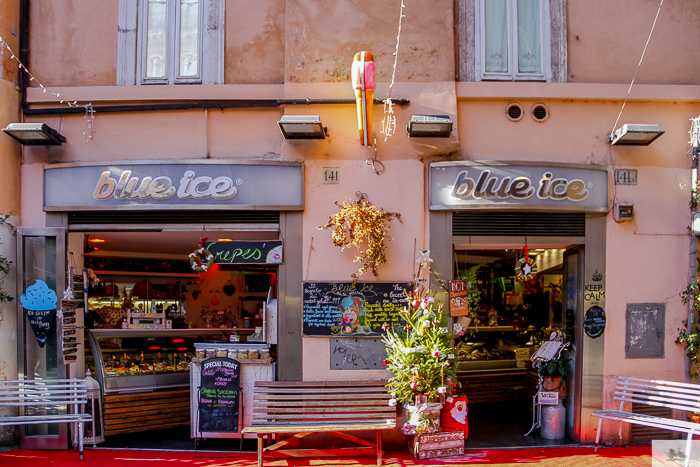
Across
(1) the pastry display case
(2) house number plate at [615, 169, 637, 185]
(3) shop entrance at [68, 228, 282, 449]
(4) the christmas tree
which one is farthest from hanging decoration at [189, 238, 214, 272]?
(2) house number plate at [615, 169, 637, 185]

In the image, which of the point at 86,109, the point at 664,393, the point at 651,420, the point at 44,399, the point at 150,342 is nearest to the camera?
the point at 651,420

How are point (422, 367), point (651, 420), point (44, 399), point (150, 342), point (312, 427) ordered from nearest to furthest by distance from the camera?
point (312, 427), point (651, 420), point (422, 367), point (44, 399), point (150, 342)

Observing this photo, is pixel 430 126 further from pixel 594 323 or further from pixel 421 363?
pixel 594 323

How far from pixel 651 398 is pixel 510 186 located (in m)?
3.20

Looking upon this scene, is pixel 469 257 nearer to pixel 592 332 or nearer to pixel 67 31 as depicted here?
pixel 592 332

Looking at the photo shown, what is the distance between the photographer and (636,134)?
706cm

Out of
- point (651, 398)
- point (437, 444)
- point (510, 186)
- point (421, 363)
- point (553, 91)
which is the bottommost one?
point (437, 444)

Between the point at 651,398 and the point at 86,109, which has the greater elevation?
the point at 86,109

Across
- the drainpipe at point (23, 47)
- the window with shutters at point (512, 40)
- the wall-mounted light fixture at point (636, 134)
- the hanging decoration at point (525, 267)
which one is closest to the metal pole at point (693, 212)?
the wall-mounted light fixture at point (636, 134)

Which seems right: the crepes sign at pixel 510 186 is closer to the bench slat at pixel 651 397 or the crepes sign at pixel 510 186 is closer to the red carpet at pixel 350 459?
the bench slat at pixel 651 397

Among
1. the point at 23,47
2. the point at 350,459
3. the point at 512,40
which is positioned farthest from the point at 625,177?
the point at 23,47

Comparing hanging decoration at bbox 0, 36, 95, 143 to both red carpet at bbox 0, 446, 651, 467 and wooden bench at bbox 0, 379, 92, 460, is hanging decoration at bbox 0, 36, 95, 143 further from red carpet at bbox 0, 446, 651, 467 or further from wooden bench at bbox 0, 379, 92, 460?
red carpet at bbox 0, 446, 651, 467

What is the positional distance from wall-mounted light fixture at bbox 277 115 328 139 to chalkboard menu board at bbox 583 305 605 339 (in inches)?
169

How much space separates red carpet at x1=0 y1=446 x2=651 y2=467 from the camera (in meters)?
6.60
